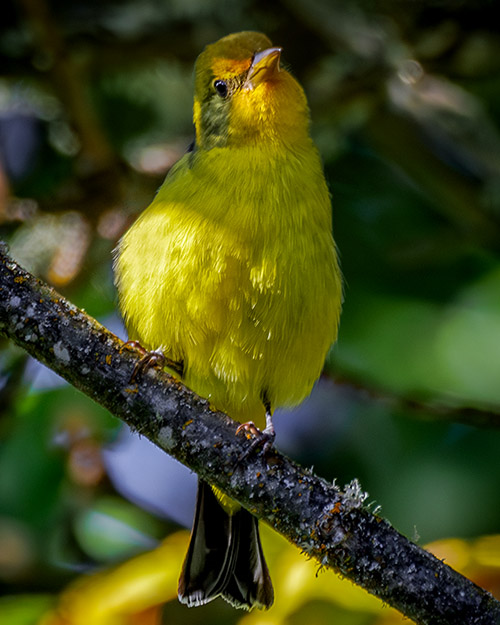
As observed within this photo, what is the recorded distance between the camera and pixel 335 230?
14.3 ft

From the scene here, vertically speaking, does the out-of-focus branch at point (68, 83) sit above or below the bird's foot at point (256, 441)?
above

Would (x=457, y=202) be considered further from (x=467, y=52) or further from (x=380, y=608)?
(x=380, y=608)

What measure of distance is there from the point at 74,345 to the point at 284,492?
0.63m

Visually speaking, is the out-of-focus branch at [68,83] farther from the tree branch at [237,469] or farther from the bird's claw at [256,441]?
the bird's claw at [256,441]

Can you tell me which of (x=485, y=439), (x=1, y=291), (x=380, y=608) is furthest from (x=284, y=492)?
(x=485, y=439)

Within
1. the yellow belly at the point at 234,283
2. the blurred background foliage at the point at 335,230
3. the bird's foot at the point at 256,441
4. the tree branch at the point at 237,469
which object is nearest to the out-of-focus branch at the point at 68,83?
the blurred background foliage at the point at 335,230

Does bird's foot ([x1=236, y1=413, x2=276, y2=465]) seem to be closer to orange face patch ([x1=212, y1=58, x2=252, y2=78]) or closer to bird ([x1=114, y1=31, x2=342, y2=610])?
bird ([x1=114, y1=31, x2=342, y2=610])

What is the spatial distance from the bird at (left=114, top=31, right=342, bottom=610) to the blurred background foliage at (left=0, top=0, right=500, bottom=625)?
16 centimetres

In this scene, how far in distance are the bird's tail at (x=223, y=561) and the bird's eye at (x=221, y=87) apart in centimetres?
138

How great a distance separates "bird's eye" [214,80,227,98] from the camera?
10.4ft

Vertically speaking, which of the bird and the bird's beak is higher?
the bird's beak

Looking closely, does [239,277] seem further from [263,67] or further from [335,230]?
[335,230]

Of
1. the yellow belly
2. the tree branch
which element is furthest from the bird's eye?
the tree branch

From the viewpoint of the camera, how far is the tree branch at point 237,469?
210cm
